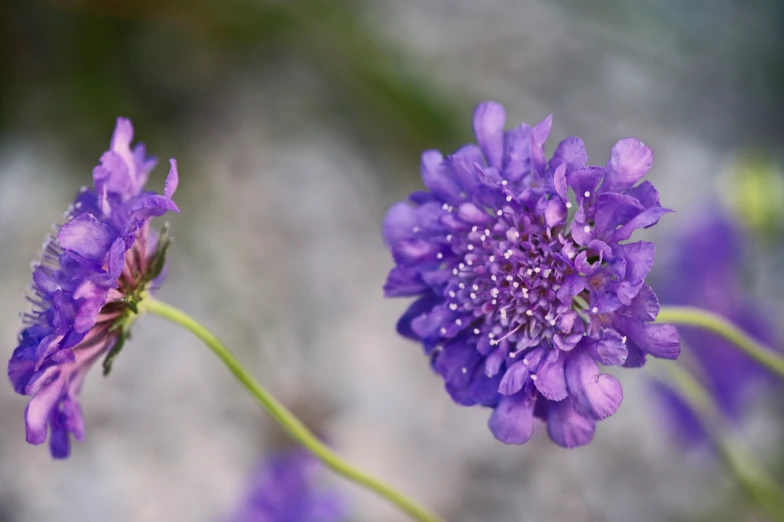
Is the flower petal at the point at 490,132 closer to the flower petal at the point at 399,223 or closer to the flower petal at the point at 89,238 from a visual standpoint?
the flower petal at the point at 399,223

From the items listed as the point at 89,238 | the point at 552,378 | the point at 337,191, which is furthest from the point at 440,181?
the point at 337,191

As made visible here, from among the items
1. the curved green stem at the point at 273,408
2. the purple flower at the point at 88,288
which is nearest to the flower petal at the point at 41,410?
the purple flower at the point at 88,288

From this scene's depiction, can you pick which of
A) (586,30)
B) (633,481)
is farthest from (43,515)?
(586,30)

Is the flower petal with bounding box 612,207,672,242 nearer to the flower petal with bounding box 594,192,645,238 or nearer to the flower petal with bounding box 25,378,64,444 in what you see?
the flower petal with bounding box 594,192,645,238

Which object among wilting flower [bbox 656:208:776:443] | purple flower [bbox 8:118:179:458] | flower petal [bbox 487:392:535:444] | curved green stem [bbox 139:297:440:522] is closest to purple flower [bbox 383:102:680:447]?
flower petal [bbox 487:392:535:444]

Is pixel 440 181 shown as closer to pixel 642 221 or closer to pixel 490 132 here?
pixel 490 132

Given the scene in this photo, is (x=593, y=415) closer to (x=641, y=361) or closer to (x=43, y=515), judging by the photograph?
(x=641, y=361)
